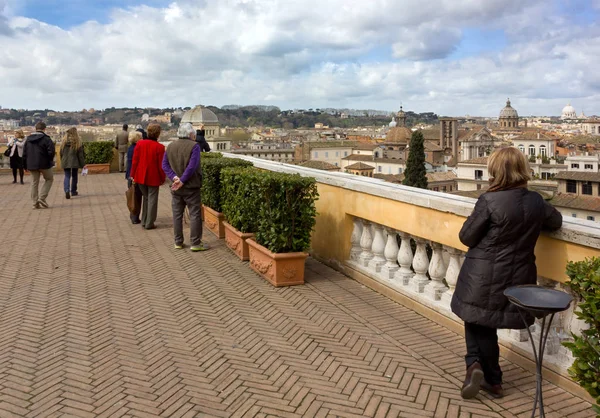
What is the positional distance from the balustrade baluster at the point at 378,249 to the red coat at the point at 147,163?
4.53 m

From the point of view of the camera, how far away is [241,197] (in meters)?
7.02

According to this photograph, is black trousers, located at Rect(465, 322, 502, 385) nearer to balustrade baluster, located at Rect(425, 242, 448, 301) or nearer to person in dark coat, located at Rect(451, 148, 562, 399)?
person in dark coat, located at Rect(451, 148, 562, 399)

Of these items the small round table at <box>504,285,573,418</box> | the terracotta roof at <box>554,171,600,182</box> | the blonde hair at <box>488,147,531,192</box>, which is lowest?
the terracotta roof at <box>554,171,600,182</box>

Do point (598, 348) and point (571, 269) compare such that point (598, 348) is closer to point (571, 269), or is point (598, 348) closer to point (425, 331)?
point (571, 269)

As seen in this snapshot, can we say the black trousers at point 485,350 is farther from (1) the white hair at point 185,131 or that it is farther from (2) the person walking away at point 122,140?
(2) the person walking away at point 122,140

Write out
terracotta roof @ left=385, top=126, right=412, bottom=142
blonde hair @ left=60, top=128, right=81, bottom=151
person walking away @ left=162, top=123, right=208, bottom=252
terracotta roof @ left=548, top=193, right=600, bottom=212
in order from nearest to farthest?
1. person walking away @ left=162, top=123, right=208, bottom=252
2. blonde hair @ left=60, top=128, right=81, bottom=151
3. terracotta roof @ left=548, top=193, right=600, bottom=212
4. terracotta roof @ left=385, top=126, right=412, bottom=142

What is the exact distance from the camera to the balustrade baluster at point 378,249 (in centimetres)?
595

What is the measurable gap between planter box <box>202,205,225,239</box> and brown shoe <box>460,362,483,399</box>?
18.4ft

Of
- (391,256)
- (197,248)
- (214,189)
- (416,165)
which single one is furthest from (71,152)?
(416,165)

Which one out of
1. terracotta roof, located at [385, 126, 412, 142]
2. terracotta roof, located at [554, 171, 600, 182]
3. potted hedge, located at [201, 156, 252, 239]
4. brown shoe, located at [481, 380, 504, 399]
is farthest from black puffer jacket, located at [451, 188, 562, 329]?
terracotta roof, located at [385, 126, 412, 142]

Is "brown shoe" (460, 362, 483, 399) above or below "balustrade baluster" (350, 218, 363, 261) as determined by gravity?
below

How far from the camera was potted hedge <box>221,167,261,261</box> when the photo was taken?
263 inches

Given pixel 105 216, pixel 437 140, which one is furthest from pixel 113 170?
pixel 437 140

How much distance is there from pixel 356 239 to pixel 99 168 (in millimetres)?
16286
